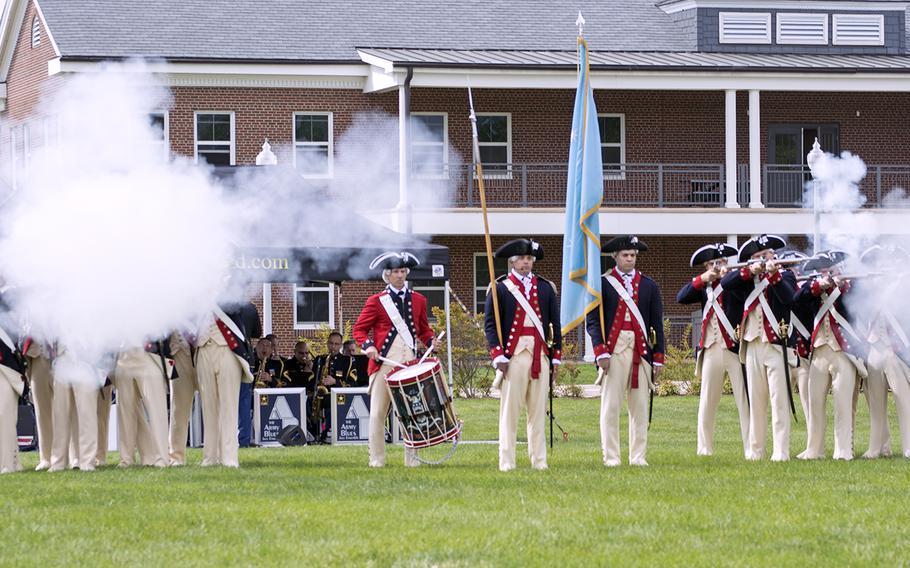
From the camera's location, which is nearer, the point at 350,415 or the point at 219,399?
the point at 219,399

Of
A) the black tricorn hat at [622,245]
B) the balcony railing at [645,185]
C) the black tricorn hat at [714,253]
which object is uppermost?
the balcony railing at [645,185]

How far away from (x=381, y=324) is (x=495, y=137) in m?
22.5

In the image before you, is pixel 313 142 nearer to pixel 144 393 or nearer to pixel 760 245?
pixel 144 393

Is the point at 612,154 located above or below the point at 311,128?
below

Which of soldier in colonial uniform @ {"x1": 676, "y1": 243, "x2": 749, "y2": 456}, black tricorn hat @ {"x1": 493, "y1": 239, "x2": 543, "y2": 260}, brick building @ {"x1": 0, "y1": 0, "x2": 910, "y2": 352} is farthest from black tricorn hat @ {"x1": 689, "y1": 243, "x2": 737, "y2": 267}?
brick building @ {"x1": 0, "y1": 0, "x2": 910, "y2": 352}

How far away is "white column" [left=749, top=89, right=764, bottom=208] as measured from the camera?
114ft

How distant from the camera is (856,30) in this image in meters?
37.5

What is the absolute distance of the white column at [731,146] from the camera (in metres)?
34.5

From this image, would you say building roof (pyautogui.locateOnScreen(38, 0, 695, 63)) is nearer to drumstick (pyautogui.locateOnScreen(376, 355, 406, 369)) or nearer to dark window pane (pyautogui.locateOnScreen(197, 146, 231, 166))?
dark window pane (pyautogui.locateOnScreen(197, 146, 231, 166))

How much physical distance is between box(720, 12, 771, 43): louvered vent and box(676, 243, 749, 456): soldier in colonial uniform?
77.4 ft

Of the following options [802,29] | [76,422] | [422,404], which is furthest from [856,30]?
[76,422]

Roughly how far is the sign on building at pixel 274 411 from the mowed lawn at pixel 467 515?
368cm

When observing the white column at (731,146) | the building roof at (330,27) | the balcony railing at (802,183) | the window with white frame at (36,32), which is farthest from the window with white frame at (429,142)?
the window with white frame at (36,32)

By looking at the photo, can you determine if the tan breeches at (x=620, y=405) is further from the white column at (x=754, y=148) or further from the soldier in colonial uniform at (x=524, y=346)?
the white column at (x=754, y=148)
